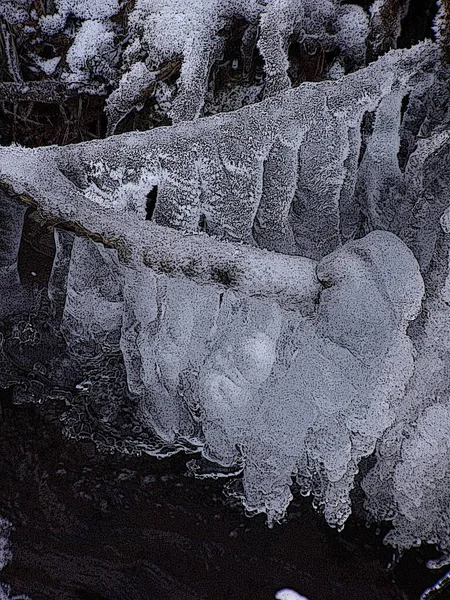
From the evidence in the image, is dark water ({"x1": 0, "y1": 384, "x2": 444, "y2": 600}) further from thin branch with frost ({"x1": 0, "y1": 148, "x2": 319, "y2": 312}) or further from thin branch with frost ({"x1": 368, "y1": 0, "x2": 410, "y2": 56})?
thin branch with frost ({"x1": 368, "y1": 0, "x2": 410, "y2": 56})

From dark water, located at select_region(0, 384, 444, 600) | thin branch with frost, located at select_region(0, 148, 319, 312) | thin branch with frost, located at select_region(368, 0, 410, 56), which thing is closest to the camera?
thin branch with frost, located at select_region(0, 148, 319, 312)

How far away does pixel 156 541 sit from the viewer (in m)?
0.88

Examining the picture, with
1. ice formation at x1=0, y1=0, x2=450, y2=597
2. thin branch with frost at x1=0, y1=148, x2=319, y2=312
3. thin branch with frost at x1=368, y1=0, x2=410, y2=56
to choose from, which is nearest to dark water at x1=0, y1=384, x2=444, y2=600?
ice formation at x1=0, y1=0, x2=450, y2=597

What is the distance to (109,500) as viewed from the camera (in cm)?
90

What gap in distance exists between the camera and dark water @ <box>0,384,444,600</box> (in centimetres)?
84

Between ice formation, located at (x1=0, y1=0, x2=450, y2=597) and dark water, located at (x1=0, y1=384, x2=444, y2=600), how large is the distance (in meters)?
0.03

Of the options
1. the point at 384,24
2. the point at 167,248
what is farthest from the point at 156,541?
the point at 384,24

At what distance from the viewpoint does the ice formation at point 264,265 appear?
27.6 inches

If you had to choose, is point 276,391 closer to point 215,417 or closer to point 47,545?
point 215,417

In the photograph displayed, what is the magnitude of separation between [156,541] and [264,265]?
399 millimetres

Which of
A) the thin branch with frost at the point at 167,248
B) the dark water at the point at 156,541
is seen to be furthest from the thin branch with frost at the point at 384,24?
the dark water at the point at 156,541

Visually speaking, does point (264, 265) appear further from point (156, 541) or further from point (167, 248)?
point (156, 541)

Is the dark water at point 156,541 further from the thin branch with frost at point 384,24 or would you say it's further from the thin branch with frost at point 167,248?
the thin branch with frost at point 384,24

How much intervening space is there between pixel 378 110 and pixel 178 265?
41 centimetres
